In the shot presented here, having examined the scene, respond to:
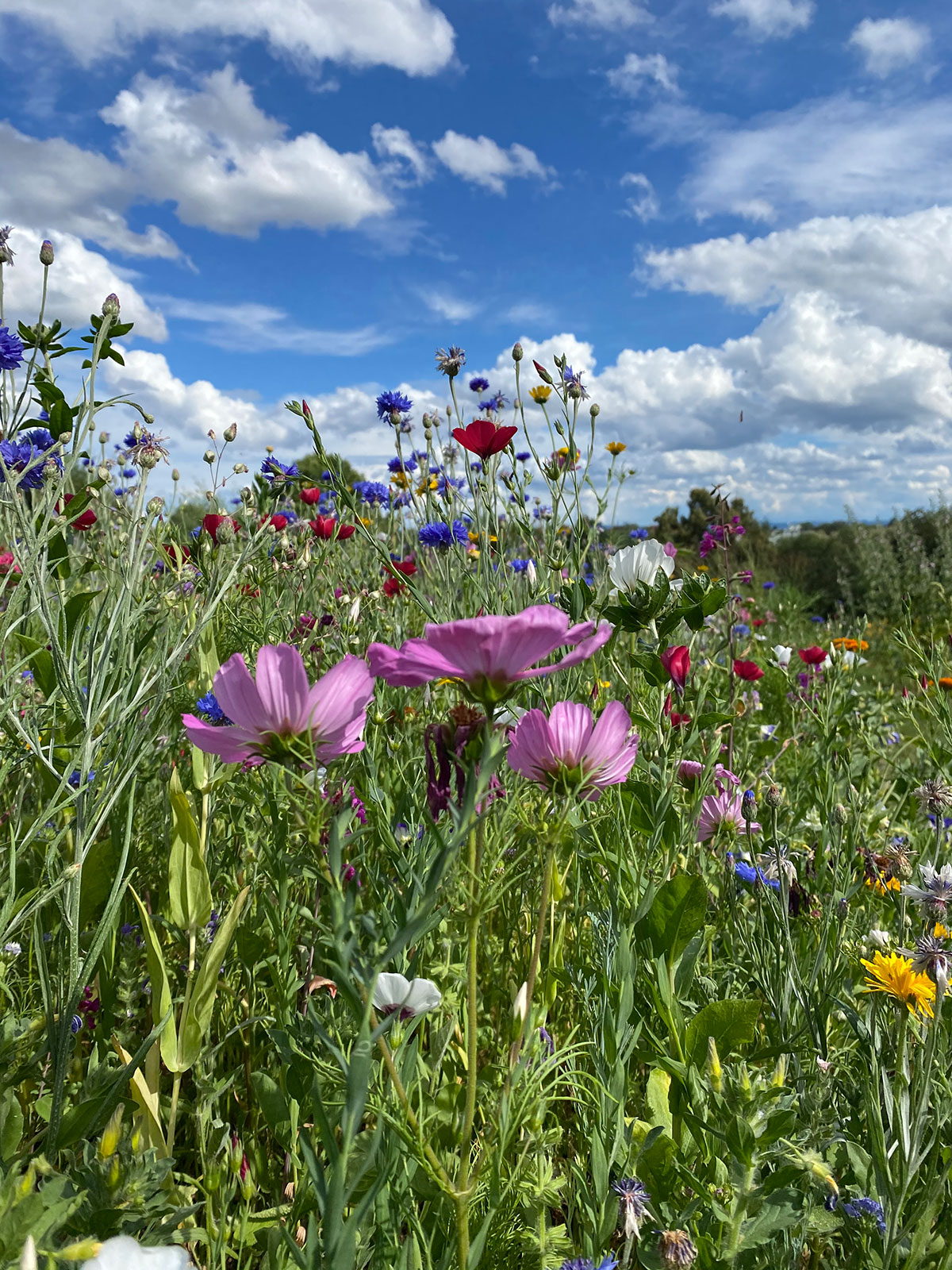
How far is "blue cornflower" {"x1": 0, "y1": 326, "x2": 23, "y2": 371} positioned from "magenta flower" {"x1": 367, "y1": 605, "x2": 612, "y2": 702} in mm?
1255

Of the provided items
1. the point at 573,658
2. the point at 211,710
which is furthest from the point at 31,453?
the point at 573,658

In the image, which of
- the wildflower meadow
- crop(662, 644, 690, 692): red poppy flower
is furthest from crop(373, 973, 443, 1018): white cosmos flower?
crop(662, 644, 690, 692): red poppy flower

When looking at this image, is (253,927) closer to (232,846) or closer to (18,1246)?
(232,846)

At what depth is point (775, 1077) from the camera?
888mm

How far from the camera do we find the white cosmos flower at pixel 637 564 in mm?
1328

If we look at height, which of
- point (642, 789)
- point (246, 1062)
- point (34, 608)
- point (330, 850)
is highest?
point (34, 608)

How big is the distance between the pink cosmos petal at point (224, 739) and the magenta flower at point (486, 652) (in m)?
0.13

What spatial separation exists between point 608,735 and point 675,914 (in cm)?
57

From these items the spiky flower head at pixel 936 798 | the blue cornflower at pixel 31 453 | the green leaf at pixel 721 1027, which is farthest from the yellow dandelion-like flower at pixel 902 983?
the blue cornflower at pixel 31 453

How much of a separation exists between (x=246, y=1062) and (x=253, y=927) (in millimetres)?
236

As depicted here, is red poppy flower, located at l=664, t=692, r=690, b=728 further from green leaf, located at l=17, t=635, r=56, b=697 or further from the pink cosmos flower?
green leaf, located at l=17, t=635, r=56, b=697

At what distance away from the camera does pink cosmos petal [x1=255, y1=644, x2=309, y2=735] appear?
625 millimetres

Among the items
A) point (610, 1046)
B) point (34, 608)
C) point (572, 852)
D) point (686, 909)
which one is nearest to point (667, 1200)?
point (610, 1046)

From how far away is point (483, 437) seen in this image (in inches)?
61.7
